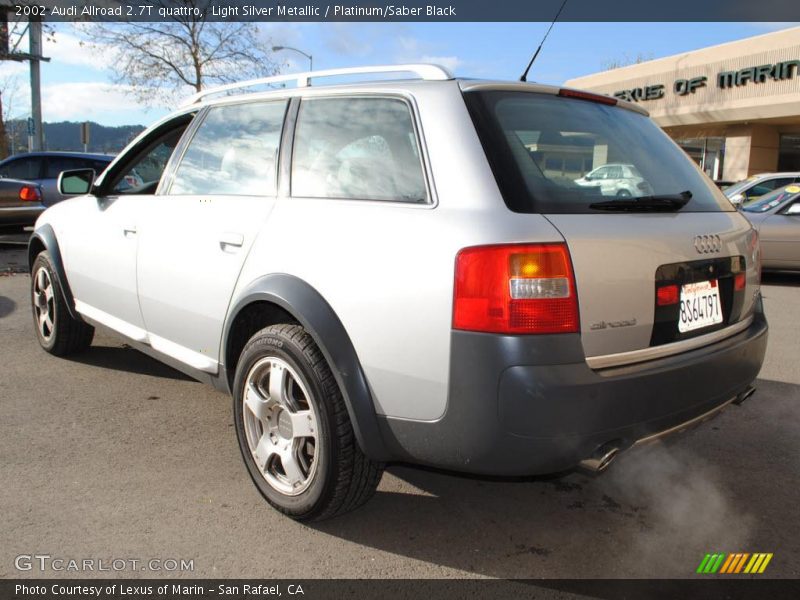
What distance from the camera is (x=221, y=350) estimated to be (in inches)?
128

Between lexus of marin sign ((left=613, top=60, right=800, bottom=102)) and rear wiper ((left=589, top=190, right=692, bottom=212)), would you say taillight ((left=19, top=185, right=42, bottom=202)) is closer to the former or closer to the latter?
rear wiper ((left=589, top=190, right=692, bottom=212))

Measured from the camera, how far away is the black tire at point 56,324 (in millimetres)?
4957

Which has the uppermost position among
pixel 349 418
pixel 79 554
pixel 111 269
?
pixel 111 269

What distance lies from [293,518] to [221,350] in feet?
2.78

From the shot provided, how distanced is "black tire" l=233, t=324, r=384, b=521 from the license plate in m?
1.30

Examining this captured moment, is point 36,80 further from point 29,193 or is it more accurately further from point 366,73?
point 366,73

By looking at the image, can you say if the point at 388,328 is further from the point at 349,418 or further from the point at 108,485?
the point at 108,485

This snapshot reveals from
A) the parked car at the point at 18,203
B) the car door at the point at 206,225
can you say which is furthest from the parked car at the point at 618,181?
the parked car at the point at 18,203

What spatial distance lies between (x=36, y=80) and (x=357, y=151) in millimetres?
25840

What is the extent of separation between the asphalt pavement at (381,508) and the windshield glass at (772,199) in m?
6.28

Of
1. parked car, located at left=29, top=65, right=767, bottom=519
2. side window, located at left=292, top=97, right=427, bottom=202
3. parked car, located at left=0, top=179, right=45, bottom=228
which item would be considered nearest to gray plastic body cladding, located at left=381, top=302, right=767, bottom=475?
parked car, located at left=29, top=65, right=767, bottom=519

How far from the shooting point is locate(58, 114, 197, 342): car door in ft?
13.1

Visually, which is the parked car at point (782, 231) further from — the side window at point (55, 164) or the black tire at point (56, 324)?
the side window at point (55, 164)

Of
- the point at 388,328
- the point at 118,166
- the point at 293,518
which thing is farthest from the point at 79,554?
the point at 118,166
